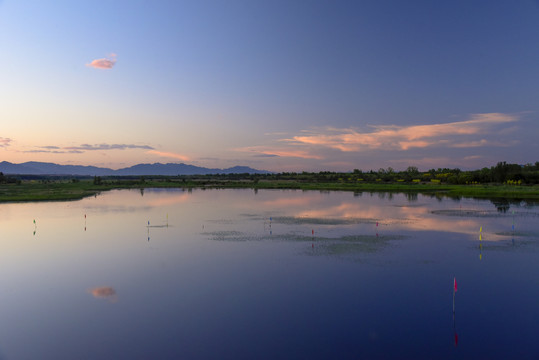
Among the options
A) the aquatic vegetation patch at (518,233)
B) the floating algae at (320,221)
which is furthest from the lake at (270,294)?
the floating algae at (320,221)

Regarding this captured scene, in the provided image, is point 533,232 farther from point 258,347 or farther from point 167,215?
point 167,215

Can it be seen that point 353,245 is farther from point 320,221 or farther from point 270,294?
point 320,221

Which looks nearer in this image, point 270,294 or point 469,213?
point 270,294

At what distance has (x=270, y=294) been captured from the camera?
54.3ft

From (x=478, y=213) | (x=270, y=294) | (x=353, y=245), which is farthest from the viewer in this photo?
(x=478, y=213)

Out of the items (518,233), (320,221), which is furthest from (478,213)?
(320,221)

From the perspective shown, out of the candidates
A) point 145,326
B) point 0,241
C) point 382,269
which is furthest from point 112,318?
point 0,241

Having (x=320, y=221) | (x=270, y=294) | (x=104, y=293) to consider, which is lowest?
(x=104, y=293)

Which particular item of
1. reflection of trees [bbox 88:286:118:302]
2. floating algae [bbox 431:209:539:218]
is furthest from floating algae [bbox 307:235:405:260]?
floating algae [bbox 431:209:539:218]

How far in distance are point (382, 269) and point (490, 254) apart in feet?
29.4

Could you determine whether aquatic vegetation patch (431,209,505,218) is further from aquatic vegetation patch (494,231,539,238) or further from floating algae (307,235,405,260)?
floating algae (307,235,405,260)

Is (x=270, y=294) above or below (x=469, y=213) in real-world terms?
below

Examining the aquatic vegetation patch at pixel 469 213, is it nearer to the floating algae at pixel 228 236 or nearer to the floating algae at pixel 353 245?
the floating algae at pixel 353 245

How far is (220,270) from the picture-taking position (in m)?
20.4
